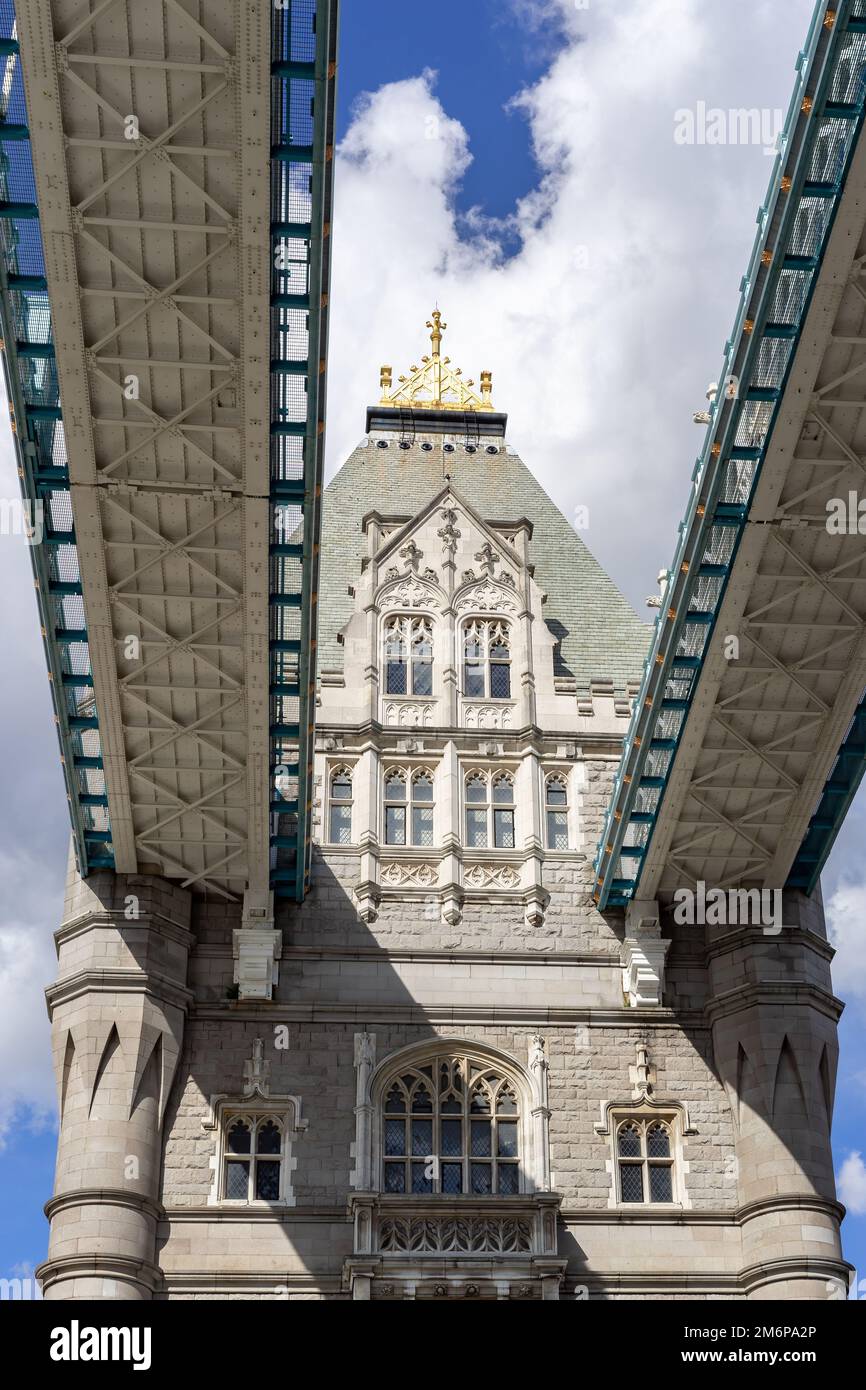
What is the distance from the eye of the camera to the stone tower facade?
34.6 metres

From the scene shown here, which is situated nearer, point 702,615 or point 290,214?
point 290,214

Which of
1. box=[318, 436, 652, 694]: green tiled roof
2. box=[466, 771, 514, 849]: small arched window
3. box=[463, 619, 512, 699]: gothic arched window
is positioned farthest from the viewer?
box=[318, 436, 652, 694]: green tiled roof

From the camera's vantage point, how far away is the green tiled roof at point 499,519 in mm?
43844

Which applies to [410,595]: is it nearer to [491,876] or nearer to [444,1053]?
[491,876]

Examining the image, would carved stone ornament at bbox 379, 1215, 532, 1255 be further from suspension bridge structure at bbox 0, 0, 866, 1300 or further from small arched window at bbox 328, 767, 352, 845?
small arched window at bbox 328, 767, 352, 845

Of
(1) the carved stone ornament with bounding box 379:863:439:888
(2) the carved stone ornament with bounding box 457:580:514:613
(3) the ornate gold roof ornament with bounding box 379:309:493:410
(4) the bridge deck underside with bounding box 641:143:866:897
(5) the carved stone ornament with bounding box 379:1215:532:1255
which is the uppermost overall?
(3) the ornate gold roof ornament with bounding box 379:309:493:410

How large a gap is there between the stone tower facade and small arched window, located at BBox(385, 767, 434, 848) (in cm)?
6

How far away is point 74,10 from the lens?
81.2 ft

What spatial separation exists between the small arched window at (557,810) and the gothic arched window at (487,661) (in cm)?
225

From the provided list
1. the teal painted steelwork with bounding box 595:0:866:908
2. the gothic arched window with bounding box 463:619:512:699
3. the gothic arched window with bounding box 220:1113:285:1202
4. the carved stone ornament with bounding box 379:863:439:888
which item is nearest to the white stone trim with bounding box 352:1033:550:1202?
the gothic arched window with bounding box 220:1113:285:1202

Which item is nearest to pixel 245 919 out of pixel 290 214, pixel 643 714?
pixel 643 714

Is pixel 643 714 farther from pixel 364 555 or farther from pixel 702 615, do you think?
pixel 364 555
